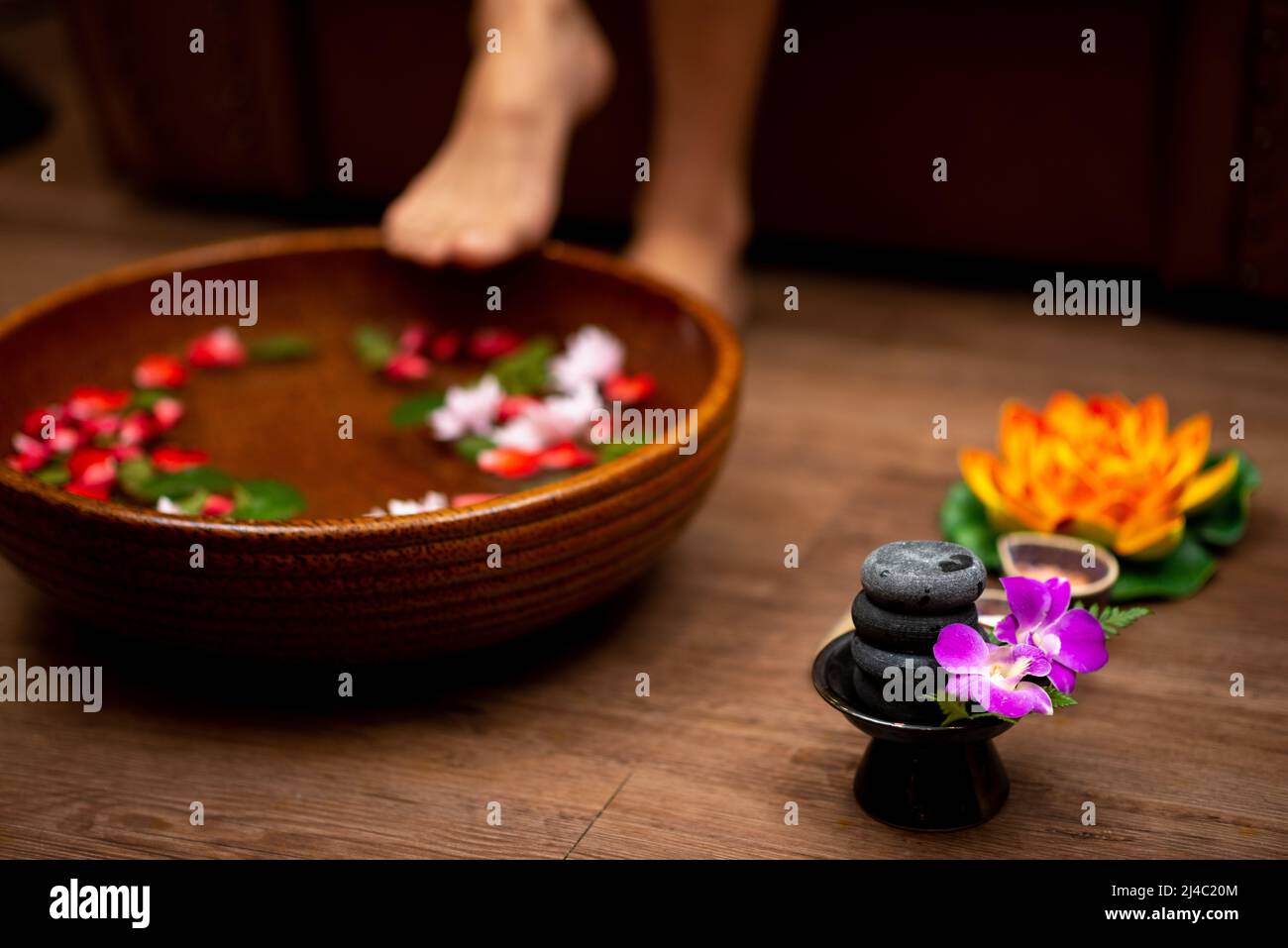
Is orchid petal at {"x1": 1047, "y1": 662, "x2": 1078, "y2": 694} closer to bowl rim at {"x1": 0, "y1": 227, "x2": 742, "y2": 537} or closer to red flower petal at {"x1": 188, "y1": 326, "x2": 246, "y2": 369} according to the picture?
bowl rim at {"x1": 0, "y1": 227, "x2": 742, "y2": 537}

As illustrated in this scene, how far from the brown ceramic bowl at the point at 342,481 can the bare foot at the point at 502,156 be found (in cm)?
6

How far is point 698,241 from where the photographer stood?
5.08 ft

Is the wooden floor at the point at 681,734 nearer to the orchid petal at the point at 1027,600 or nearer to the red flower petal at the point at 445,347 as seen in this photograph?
the orchid petal at the point at 1027,600

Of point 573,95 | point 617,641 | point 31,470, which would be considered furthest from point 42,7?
point 617,641

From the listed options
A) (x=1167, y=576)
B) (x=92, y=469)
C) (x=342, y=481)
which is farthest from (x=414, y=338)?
(x=1167, y=576)

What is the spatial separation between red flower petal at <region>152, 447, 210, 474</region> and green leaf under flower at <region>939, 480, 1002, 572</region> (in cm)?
60

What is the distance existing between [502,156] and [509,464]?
1.08 ft

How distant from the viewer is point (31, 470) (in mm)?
1068

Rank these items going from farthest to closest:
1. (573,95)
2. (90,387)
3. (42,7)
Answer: (42,7) → (573,95) → (90,387)

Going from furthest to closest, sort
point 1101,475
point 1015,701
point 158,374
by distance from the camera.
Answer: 1. point 158,374
2. point 1101,475
3. point 1015,701

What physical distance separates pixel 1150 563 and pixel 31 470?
2.80ft

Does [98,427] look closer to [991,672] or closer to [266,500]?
[266,500]

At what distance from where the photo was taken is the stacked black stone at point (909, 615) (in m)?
0.74
